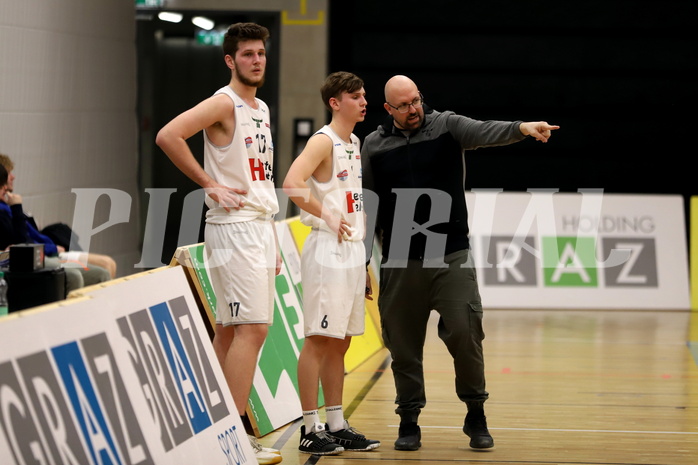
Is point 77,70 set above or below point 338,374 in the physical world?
above

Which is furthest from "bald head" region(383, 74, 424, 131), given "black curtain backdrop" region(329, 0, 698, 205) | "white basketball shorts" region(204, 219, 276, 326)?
"black curtain backdrop" region(329, 0, 698, 205)

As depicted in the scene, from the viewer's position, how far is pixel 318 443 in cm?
467

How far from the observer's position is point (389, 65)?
1230cm

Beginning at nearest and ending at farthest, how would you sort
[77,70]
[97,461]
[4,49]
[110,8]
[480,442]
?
[97,461] < [480,442] < [4,49] < [77,70] < [110,8]

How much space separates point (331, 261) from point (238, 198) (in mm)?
614

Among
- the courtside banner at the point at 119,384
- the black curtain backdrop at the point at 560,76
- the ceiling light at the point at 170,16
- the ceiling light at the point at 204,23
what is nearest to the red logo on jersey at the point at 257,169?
the courtside banner at the point at 119,384

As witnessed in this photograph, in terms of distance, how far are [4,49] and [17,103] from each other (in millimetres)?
503

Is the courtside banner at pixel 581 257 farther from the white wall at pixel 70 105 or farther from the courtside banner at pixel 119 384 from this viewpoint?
the courtside banner at pixel 119 384

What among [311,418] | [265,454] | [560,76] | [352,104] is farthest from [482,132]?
[560,76]

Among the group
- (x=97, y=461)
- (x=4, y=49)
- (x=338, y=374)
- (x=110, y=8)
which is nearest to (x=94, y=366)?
(x=97, y=461)

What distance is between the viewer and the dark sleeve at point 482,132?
455cm

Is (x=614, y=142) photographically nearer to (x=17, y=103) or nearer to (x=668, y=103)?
(x=668, y=103)

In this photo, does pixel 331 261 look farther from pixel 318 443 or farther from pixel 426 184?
pixel 318 443

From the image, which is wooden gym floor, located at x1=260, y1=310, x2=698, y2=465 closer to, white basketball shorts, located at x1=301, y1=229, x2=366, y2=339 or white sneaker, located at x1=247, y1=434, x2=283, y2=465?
white sneaker, located at x1=247, y1=434, x2=283, y2=465
